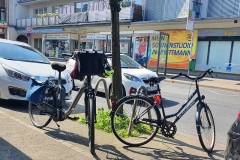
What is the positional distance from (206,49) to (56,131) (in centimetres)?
1712

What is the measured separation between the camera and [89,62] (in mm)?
4043

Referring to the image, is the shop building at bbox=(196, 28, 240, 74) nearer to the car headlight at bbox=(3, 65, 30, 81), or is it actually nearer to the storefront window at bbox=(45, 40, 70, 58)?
the storefront window at bbox=(45, 40, 70, 58)

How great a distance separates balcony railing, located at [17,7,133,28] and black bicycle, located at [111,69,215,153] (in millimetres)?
19039

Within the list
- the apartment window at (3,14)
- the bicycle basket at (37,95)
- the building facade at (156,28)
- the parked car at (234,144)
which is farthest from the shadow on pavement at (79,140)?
the apartment window at (3,14)

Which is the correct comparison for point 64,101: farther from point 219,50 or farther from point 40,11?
point 40,11

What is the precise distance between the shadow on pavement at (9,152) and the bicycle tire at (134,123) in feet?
4.55

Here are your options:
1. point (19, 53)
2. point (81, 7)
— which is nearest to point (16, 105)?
point (19, 53)

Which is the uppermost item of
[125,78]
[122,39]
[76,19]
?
[76,19]

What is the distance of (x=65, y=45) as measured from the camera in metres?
30.4

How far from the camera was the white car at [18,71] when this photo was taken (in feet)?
20.1

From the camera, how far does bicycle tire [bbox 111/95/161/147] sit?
13.6ft

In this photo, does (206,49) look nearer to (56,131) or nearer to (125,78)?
(125,78)

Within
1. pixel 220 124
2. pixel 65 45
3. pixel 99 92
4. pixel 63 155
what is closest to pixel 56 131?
pixel 63 155

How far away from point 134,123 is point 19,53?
4466 mm
